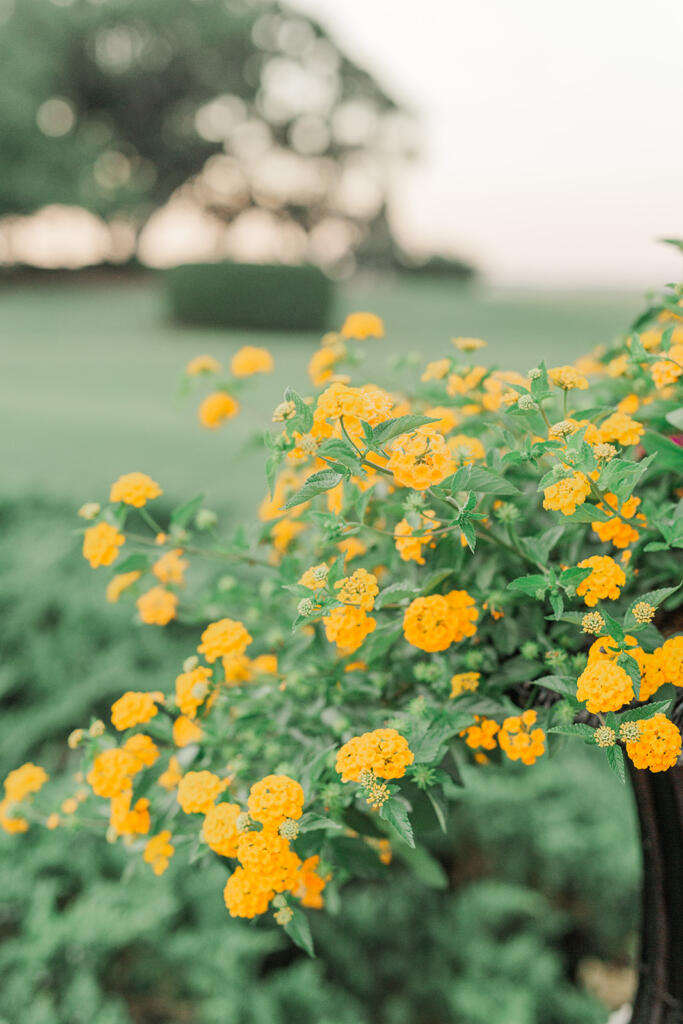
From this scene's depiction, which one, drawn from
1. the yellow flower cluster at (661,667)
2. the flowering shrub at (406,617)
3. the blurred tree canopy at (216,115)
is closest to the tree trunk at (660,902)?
the flowering shrub at (406,617)

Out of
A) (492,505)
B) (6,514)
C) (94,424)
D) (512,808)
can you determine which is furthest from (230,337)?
(492,505)

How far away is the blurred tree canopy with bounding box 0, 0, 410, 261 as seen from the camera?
18188 mm

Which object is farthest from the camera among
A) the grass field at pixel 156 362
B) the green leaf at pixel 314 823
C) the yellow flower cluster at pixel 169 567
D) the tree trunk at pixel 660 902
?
the grass field at pixel 156 362

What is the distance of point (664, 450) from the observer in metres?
0.76

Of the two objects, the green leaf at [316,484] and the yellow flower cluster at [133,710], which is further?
the yellow flower cluster at [133,710]

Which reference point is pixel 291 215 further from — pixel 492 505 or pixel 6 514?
pixel 492 505

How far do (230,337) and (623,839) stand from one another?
10192 mm

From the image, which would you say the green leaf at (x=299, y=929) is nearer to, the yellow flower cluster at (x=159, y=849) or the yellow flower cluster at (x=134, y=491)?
the yellow flower cluster at (x=159, y=849)

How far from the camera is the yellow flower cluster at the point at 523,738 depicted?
75 cm

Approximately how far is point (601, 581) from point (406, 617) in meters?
0.19

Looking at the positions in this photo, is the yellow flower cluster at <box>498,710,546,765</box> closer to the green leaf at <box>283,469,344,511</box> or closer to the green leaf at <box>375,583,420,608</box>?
the green leaf at <box>375,583,420,608</box>

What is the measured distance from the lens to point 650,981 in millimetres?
973

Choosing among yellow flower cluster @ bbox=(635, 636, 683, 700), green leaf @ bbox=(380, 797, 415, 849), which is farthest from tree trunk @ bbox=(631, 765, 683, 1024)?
green leaf @ bbox=(380, 797, 415, 849)

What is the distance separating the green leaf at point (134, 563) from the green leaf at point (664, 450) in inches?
23.9
